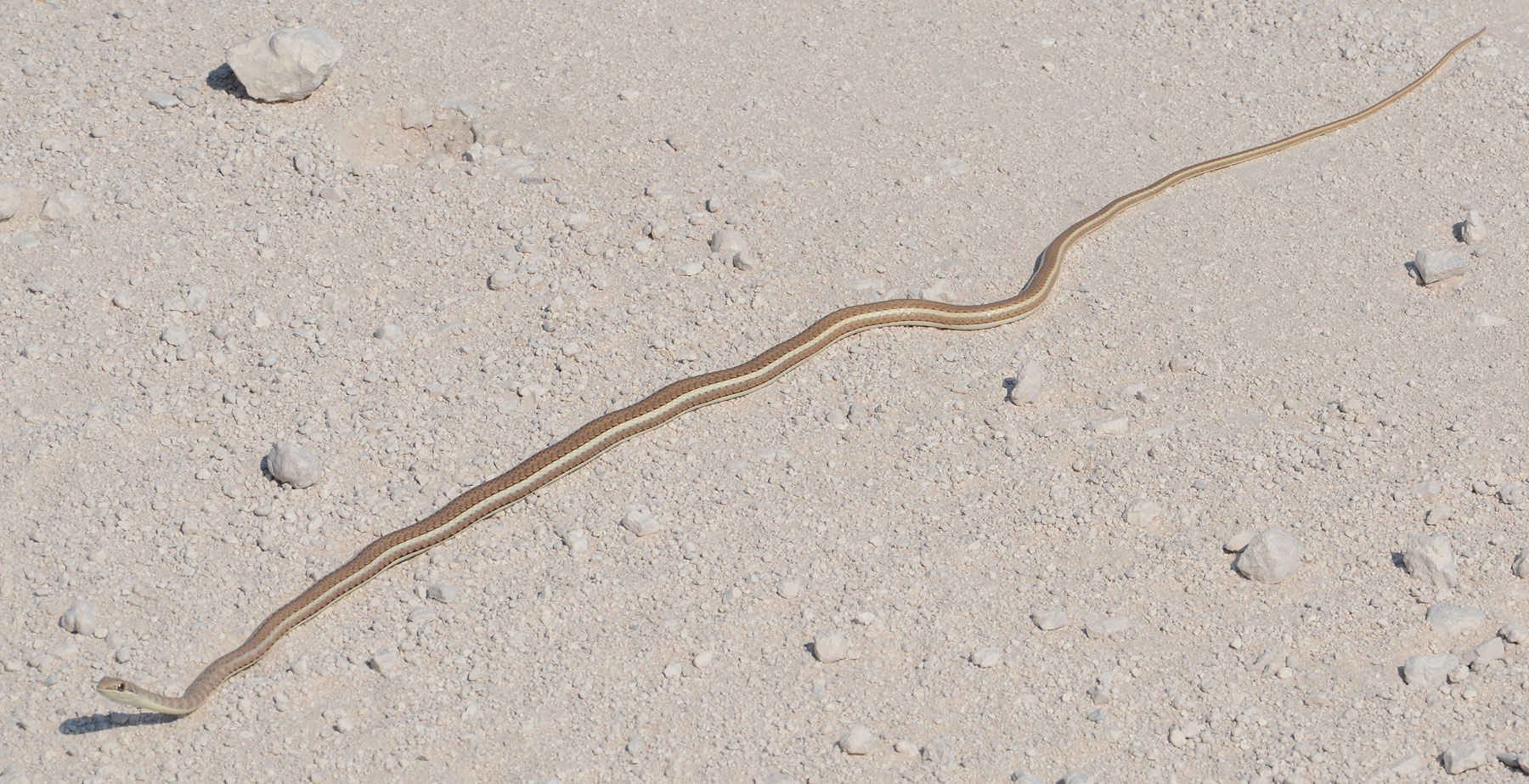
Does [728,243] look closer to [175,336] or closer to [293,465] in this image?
[293,465]

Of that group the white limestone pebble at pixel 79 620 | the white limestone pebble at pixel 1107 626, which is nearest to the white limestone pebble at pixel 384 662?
the white limestone pebble at pixel 79 620

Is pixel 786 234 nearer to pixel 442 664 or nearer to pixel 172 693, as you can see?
pixel 442 664

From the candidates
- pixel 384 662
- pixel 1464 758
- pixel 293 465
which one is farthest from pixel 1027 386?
pixel 293 465

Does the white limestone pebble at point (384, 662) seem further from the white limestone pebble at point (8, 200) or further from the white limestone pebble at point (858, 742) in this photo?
the white limestone pebble at point (8, 200)

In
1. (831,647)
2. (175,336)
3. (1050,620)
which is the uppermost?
(1050,620)

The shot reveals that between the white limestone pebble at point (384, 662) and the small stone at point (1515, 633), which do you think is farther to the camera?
the white limestone pebble at point (384, 662)

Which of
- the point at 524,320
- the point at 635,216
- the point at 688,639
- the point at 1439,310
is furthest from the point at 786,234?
the point at 1439,310
